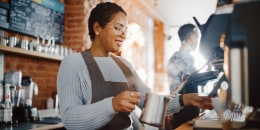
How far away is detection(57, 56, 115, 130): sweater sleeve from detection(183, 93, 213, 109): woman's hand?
52cm

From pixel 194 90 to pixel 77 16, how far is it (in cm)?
209

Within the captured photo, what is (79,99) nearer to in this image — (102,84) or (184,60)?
(102,84)

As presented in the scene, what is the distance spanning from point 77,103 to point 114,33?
418 mm

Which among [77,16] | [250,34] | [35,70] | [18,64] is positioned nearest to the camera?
[250,34]

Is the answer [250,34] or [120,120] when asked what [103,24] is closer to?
[120,120]

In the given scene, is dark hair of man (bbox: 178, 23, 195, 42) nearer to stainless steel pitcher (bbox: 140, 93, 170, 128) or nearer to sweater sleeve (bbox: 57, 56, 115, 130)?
sweater sleeve (bbox: 57, 56, 115, 130)

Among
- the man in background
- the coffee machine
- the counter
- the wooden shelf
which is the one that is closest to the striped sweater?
the counter

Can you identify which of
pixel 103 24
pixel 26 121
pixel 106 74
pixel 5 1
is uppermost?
pixel 5 1

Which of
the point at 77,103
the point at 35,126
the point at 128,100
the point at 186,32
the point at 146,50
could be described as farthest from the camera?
the point at 146,50

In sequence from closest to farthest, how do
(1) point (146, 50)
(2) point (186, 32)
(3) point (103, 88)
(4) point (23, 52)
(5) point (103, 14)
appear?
(3) point (103, 88), (5) point (103, 14), (4) point (23, 52), (2) point (186, 32), (1) point (146, 50)

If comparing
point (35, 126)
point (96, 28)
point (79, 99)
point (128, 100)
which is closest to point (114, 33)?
point (96, 28)

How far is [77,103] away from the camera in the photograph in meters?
1.43

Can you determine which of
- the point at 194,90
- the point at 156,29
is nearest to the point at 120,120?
the point at 194,90

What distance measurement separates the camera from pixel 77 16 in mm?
4113
